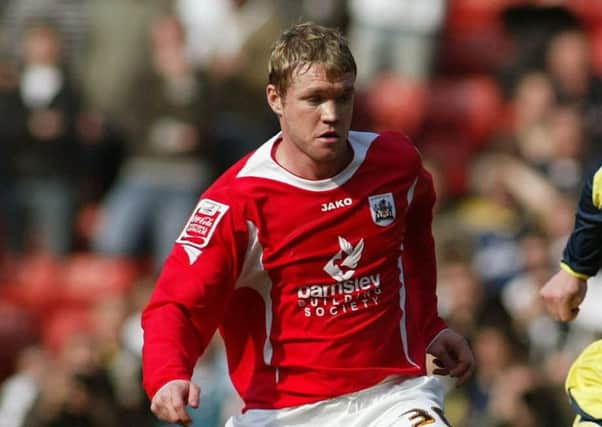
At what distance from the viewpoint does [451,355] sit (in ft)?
20.7

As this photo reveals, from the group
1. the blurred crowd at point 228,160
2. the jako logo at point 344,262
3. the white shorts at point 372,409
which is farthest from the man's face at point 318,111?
the blurred crowd at point 228,160

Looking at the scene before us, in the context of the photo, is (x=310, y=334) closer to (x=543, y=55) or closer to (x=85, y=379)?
(x=85, y=379)

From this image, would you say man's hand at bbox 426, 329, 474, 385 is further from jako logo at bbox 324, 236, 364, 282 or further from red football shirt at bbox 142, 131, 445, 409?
jako logo at bbox 324, 236, 364, 282

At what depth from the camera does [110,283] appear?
44.8 ft

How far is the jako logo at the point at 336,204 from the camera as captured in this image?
237 inches

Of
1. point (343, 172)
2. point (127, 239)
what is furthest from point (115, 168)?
point (343, 172)

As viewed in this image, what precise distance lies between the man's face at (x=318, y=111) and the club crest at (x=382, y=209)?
9.9 inches

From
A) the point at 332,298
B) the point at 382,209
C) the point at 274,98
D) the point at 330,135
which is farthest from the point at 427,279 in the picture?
the point at 274,98

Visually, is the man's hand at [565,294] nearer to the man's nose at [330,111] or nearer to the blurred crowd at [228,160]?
the man's nose at [330,111]

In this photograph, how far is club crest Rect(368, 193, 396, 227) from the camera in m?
6.08

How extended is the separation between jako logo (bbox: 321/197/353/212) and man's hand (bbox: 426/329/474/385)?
713 millimetres

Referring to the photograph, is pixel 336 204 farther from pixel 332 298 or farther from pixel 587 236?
pixel 587 236

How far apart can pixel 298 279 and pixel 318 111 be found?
2.10 feet

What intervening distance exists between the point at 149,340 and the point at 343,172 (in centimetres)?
100
